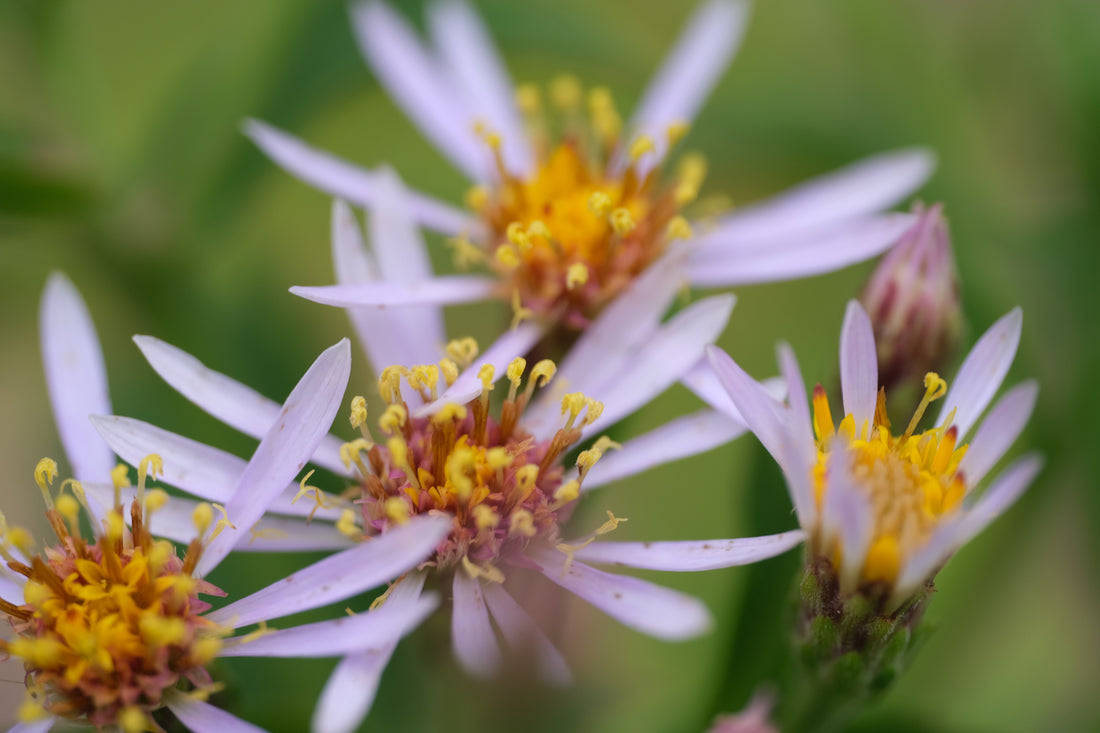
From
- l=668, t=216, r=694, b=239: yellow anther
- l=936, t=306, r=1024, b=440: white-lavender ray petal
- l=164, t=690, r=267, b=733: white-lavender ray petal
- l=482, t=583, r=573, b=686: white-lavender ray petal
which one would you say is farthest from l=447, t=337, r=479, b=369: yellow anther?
l=936, t=306, r=1024, b=440: white-lavender ray petal

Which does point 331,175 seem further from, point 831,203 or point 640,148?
point 831,203

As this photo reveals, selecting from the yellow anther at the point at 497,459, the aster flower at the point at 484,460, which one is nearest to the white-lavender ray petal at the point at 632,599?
the aster flower at the point at 484,460

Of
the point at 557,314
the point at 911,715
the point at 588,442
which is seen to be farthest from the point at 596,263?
the point at 911,715

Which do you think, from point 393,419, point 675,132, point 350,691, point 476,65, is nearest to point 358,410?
point 393,419

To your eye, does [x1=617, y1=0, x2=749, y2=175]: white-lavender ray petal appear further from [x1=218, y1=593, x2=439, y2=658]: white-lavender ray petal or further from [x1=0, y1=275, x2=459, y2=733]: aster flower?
[x1=218, y1=593, x2=439, y2=658]: white-lavender ray petal

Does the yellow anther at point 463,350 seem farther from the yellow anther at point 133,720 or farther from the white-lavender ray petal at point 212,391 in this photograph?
the yellow anther at point 133,720
